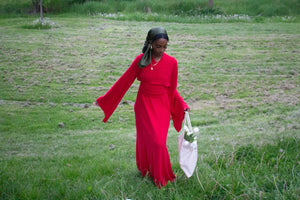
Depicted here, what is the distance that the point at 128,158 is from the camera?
15.7ft

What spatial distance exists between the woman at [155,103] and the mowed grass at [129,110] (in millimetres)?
228

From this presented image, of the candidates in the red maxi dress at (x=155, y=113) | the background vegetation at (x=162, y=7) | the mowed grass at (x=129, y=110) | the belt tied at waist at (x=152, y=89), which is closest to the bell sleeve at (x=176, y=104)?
the red maxi dress at (x=155, y=113)

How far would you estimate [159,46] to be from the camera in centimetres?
359

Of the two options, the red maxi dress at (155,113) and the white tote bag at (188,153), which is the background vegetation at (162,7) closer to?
the red maxi dress at (155,113)

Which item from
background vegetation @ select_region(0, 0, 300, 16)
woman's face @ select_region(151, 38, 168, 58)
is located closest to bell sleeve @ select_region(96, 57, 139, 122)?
woman's face @ select_region(151, 38, 168, 58)

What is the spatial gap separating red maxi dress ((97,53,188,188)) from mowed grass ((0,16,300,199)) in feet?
0.64

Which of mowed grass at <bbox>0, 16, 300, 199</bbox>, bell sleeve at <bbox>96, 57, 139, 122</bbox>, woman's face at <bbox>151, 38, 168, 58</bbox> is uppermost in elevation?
woman's face at <bbox>151, 38, 168, 58</bbox>

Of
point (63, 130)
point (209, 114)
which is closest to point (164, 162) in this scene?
point (63, 130)

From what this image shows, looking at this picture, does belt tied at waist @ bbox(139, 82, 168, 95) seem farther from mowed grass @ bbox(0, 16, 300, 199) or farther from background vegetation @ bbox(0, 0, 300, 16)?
background vegetation @ bbox(0, 0, 300, 16)

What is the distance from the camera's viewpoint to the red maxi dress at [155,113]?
11.9 feet

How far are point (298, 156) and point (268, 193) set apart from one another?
115 cm

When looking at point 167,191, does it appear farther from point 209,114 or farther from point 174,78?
point 209,114

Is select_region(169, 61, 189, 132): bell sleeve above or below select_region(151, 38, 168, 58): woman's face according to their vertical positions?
below

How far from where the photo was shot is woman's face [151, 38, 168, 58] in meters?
3.56
